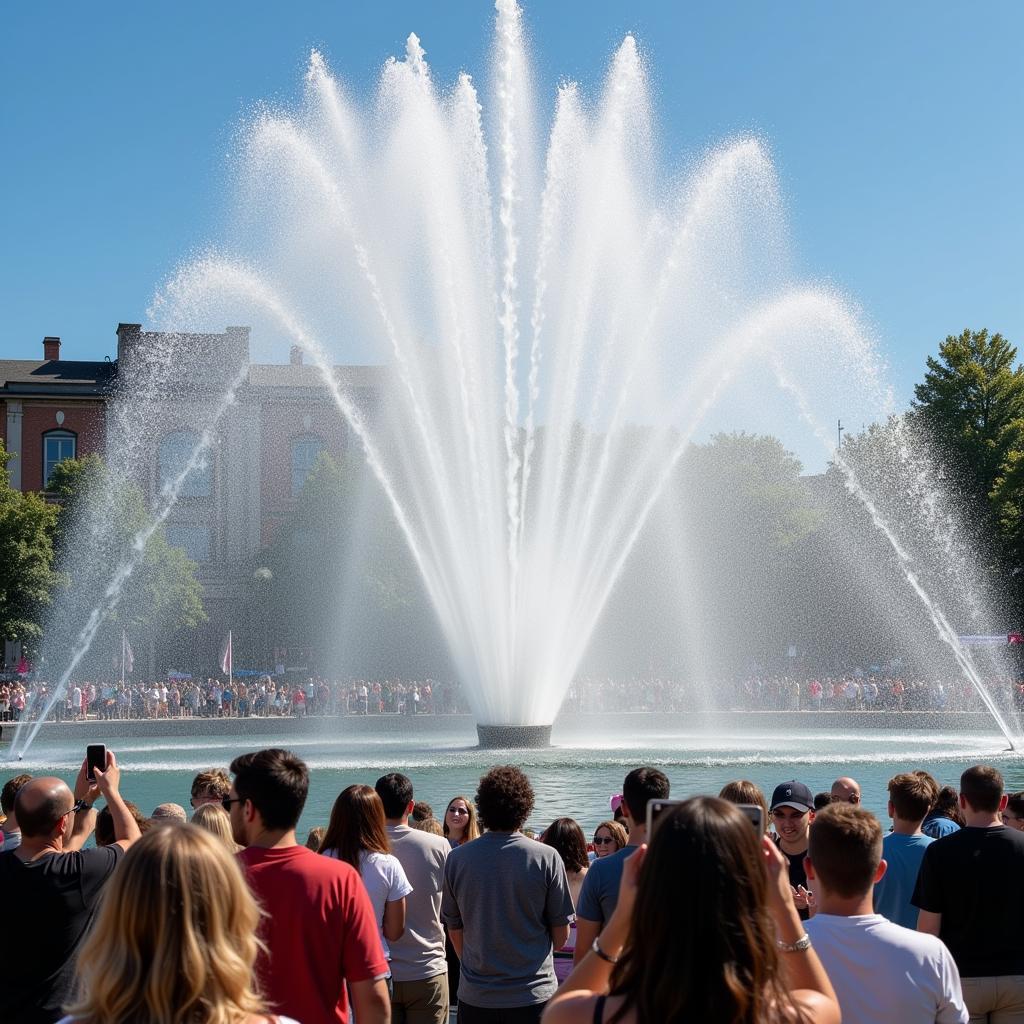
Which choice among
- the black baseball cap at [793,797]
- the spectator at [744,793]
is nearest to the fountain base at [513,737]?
the black baseball cap at [793,797]

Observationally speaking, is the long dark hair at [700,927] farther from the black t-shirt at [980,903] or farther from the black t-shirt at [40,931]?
the black t-shirt at [980,903]

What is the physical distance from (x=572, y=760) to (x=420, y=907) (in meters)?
16.2

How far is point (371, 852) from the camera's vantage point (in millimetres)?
5453

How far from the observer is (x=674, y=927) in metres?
2.50

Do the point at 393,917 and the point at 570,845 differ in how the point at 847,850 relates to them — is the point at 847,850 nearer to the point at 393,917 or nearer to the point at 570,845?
the point at 393,917

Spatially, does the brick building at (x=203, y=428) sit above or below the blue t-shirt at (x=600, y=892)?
above

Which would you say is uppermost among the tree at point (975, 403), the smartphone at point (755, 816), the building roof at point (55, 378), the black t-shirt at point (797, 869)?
the building roof at point (55, 378)

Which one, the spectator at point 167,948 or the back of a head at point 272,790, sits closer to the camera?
the spectator at point 167,948

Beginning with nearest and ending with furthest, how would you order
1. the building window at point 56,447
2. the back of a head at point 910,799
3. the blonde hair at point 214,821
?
1. the blonde hair at point 214,821
2. the back of a head at point 910,799
3. the building window at point 56,447

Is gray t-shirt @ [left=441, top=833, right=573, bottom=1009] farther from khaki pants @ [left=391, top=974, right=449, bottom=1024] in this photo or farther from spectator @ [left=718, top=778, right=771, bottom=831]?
spectator @ [left=718, top=778, right=771, bottom=831]

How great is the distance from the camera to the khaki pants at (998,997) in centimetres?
507

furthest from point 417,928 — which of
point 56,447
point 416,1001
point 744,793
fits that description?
point 56,447

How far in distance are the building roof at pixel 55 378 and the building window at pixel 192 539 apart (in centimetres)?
845

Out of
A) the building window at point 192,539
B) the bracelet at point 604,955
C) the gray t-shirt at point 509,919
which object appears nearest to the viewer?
the bracelet at point 604,955
